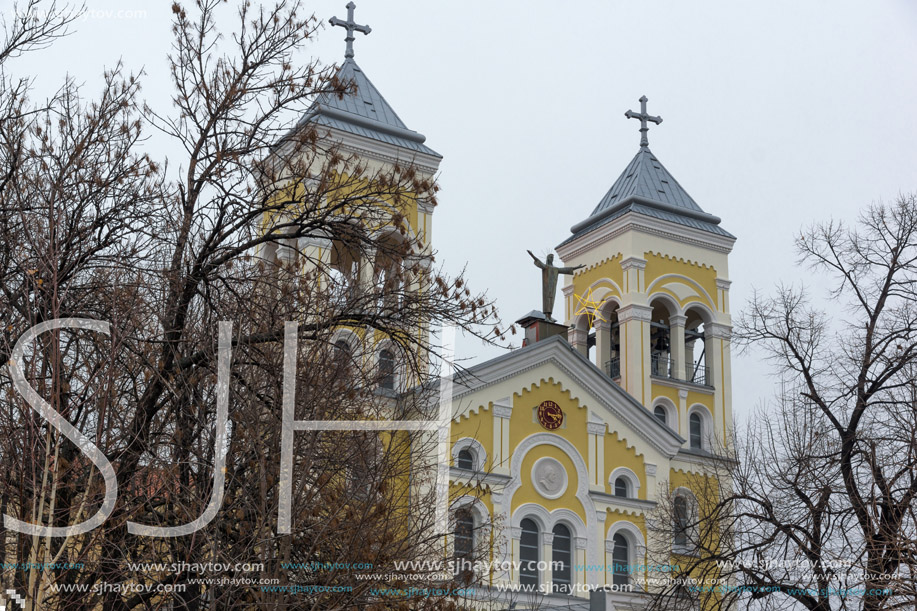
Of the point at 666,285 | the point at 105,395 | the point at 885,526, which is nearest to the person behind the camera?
the point at 105,395

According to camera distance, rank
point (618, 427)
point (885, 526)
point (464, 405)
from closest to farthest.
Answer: point (885, 526) < point (464, 405) < point (618, 427)

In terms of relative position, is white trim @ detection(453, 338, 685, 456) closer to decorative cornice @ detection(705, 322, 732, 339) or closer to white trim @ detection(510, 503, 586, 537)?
white trim @ detection(510, 503, 586, 537)

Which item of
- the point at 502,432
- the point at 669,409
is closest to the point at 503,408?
the point at 502,432

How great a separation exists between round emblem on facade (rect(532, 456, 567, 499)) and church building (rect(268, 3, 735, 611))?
0.04m

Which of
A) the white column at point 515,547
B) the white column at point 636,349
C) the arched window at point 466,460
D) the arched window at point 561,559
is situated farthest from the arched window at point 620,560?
the white column at point 636,349

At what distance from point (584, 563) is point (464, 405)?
15.6 ft

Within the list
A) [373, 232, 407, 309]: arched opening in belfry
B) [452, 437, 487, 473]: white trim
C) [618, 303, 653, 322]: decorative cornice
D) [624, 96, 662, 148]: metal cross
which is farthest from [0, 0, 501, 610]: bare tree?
[624, 96, 662, 148]: metal cross

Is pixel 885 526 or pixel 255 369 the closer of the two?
pixel 255 369

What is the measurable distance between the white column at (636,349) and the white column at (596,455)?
3.46 metres

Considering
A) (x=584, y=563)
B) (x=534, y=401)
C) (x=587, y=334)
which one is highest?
(x=587, y=334)

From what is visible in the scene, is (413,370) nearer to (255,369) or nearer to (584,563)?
(255,369)

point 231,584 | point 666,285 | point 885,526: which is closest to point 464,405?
point 666,285

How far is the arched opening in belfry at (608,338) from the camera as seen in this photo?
33.5 m

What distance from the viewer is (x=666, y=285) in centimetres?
3350
